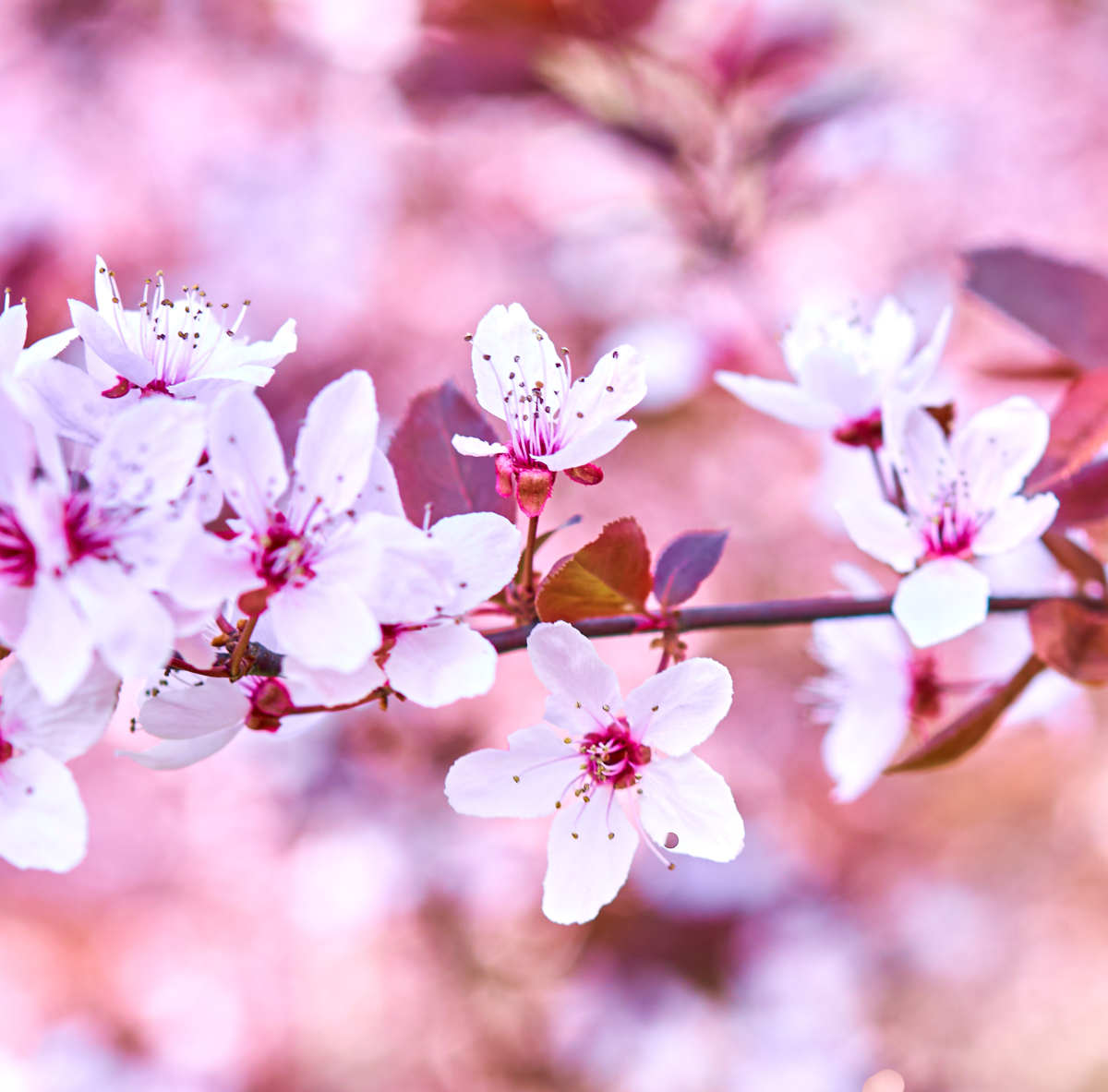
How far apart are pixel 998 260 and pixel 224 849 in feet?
7.56

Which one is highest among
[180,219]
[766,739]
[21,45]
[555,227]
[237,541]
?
[237,541]

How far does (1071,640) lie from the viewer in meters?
0.58

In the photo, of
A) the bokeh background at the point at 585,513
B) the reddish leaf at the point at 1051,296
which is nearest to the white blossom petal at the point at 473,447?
the reddish leaf at the point at 1051,296

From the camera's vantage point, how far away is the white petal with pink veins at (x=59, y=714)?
1.50 ft

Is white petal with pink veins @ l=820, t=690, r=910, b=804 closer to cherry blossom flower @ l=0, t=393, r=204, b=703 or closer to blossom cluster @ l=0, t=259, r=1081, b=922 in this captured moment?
blossom cluster @ l=0, t=259, r=1081, b=922

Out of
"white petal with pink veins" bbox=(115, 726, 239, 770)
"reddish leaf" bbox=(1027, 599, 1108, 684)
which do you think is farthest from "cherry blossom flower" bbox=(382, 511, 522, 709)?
"reddish leaf" bbox=(1027, 599, 1108, 684)

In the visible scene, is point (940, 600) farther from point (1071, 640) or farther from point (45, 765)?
point (45, 765)

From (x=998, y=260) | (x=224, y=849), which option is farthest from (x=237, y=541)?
(x=224, y=849)

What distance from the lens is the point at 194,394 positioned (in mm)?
534

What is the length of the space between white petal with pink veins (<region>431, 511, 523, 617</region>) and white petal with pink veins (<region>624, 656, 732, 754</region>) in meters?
0.09

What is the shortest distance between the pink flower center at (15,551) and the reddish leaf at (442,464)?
19 centimetres

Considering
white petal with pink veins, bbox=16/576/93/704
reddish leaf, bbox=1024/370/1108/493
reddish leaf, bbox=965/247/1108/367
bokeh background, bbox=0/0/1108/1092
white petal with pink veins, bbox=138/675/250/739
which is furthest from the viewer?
bokeh background, bbox=0/0/1108/1092

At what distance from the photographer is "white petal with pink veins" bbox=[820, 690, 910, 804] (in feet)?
2.49

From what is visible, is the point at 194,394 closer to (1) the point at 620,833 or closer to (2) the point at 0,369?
(2) the point at 0,369
